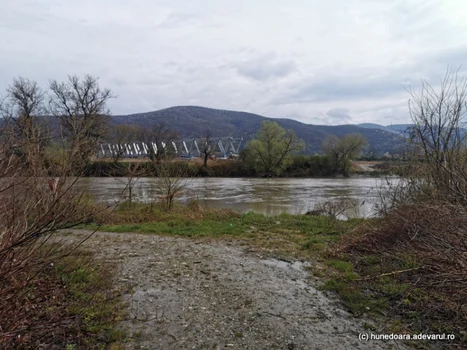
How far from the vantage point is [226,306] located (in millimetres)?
4824

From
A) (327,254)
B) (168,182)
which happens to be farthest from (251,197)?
(327,254)

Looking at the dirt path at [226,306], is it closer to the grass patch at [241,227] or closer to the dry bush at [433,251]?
the dry bush at [433,251]

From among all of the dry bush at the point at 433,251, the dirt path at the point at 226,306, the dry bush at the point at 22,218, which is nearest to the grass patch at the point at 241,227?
the dry bush at the point at 433,251

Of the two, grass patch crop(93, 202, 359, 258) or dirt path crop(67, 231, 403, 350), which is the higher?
dirt path crop(67, 231, 403, 350)

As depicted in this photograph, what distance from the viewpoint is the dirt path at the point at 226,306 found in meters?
3.85

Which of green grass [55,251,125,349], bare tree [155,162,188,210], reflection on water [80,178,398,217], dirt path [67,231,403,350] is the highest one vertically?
bare tree [155,162,188,210]

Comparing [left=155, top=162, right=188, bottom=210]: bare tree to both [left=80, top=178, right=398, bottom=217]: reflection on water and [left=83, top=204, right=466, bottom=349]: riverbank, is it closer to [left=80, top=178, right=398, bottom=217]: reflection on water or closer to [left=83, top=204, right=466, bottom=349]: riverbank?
[left=80, top=178, right=398, bottom=217]: reflection on water

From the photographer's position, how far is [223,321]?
4.34m

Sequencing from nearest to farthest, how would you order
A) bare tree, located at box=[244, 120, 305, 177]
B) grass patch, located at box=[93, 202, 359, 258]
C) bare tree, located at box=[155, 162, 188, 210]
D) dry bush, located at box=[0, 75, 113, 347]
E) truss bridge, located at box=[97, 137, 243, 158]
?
1. dry bush, located at box=[0, 75, 113, 347]
2. grass patch, located at box=[93, 202, 359, 258]
3. bare tree, located at box=[155, 162, 188, 210]
4. truss bridge, located at box=[97, 137, 243, 158]
5. bare tree, located at box=[244, 120, 305, 177]

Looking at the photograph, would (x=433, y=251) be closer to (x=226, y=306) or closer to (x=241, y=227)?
(x=226, y=306)

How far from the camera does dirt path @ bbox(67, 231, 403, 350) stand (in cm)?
385

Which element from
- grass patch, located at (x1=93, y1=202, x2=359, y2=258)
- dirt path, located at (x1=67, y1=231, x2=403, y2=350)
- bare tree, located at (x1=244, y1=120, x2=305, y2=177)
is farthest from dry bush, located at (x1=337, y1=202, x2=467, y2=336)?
bare tree, located at (x1=244, y1=120, x2=305, y2=177)

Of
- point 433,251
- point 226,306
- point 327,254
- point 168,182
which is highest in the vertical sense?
point 433,251

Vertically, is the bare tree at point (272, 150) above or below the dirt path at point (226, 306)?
above
